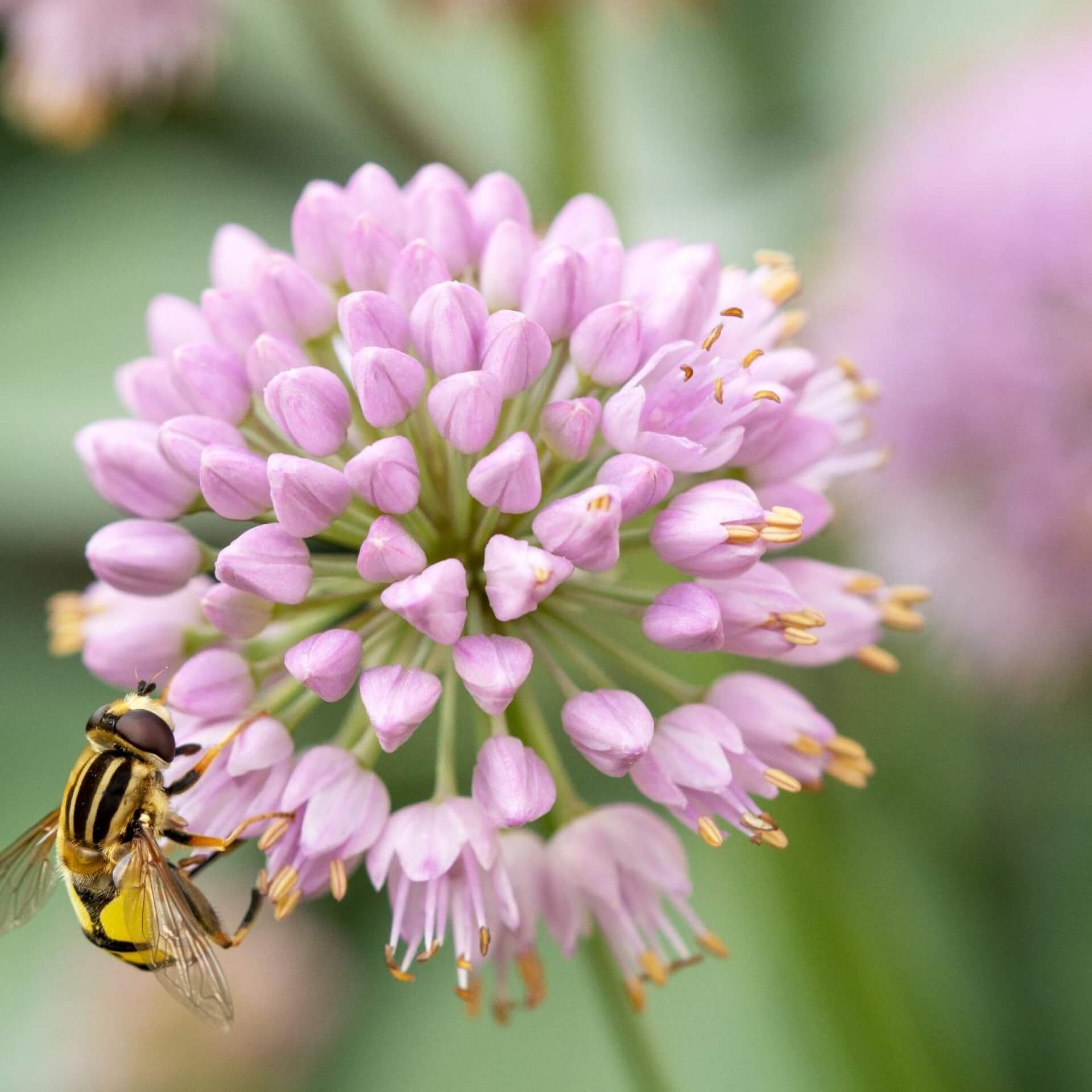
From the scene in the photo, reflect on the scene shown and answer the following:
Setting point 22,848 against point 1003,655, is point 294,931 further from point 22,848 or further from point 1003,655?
point 1003,655

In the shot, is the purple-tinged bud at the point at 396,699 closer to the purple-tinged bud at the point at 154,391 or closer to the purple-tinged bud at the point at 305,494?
the purple-tinged bud at the point at 305,494

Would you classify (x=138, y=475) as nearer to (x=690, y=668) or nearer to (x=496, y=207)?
(x=496, y=207)

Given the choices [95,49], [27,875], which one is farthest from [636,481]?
[95,49]

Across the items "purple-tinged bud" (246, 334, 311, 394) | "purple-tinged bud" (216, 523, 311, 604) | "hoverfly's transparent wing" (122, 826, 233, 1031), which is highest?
"purple-tinged bud" (246, 334, 311, 394)

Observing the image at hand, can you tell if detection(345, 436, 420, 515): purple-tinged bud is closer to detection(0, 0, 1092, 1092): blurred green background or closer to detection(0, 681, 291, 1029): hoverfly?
detection(0, 681, 291, 1029): hoverfly

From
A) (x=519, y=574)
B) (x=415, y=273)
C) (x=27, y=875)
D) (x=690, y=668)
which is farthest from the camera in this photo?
(x=690, y=668)

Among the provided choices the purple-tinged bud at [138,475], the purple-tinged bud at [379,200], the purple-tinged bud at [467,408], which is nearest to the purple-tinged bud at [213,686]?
the purple-tinged bud at [138,475]

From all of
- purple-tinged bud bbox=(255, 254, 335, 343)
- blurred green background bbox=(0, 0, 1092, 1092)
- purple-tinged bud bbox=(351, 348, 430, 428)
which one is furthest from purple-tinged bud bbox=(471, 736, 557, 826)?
blurred green background bbox=(0, 0, 1092, 1092)
